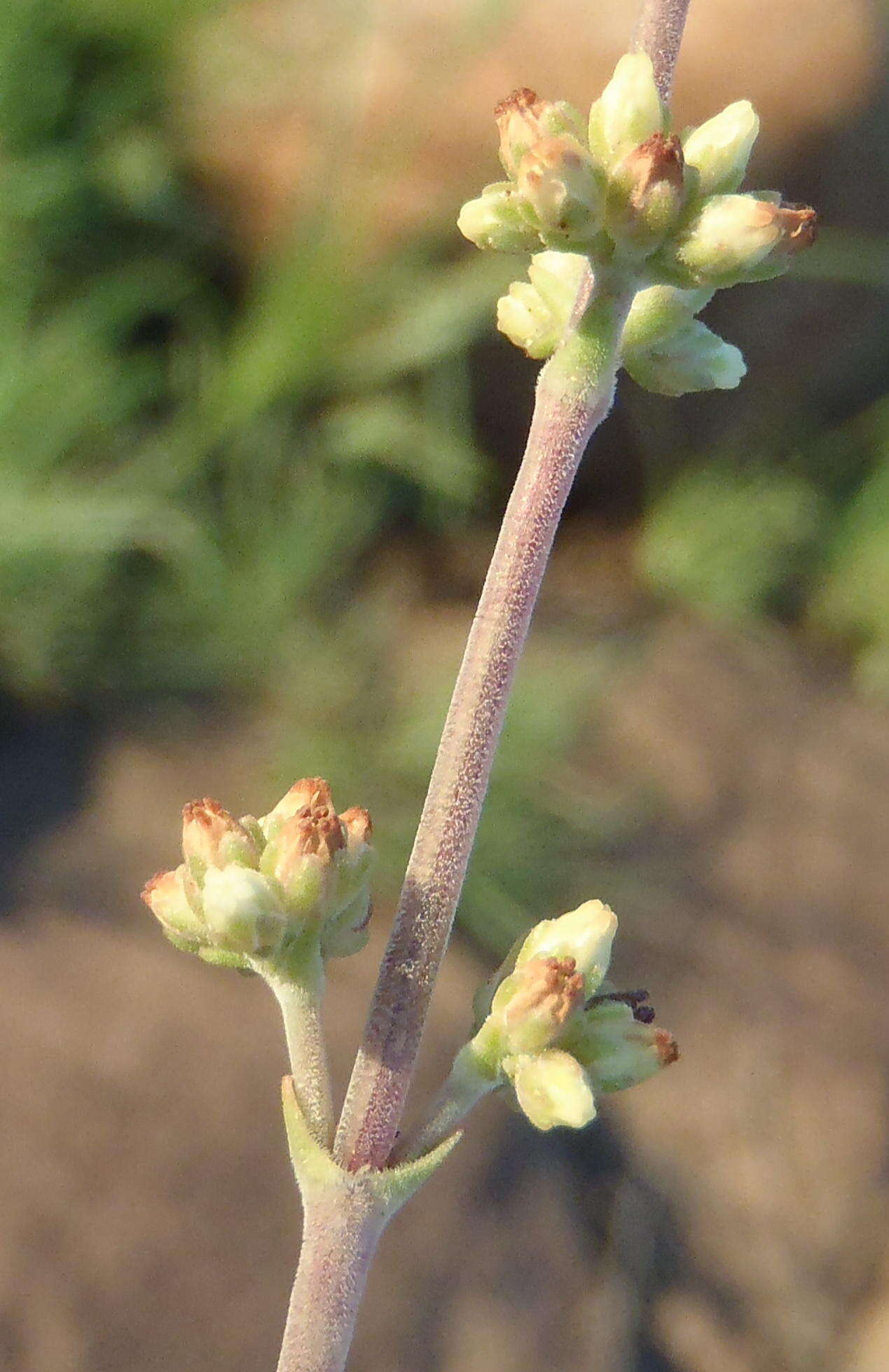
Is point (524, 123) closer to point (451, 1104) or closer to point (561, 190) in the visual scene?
point (561, 190)

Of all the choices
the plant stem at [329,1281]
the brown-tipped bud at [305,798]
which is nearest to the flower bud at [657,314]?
the brown-tipped bud at [305,798]

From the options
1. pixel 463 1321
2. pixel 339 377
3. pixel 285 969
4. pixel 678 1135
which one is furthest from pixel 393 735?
pixel 285 969

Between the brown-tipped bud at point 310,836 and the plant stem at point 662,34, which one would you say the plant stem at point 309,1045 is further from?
the plant stem at point 662,34

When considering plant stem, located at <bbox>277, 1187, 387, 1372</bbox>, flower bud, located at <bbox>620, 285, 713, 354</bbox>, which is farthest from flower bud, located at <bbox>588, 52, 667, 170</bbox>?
plant stem, located at <bbox>277, 1187, 387, 1372</bbox>

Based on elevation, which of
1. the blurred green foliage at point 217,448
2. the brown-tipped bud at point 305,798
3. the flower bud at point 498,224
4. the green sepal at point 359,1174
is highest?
the blurred green foliage at point 217,448

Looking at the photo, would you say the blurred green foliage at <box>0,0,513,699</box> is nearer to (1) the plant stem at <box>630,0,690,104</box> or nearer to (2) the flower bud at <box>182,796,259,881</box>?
(2) the flower bud at <box>182,796,259,881</box>

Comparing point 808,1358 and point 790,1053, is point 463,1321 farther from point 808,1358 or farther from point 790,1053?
point 790,1053
